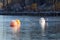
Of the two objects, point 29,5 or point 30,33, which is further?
point 29,5

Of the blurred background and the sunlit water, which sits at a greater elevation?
the sunlit water

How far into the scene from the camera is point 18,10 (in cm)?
3697

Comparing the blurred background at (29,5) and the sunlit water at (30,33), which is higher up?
the sunlit water at (30,33)

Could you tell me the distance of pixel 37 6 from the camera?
38188 mm

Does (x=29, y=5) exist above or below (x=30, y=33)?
below

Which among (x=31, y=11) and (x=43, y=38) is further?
(x=31, y=11)

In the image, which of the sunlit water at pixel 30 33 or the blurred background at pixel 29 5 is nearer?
the sunlit water at pixel 30 33

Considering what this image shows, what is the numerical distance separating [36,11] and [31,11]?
1.93 feet

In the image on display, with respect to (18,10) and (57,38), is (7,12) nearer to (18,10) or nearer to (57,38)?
(18,10)

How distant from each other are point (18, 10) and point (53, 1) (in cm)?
527

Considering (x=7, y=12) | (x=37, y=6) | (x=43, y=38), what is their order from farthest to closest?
1. (x=37, y=6)
2. (x=7, y=12)
3. (x=43, y=38)

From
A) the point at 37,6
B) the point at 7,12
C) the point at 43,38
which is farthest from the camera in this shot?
the point at 37,6

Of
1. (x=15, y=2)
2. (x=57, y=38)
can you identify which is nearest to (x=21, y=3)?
(x=15, y=2)

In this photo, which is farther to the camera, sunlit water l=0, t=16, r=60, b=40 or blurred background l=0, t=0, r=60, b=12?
blurred background l=0, t=0, r=60, b=12
